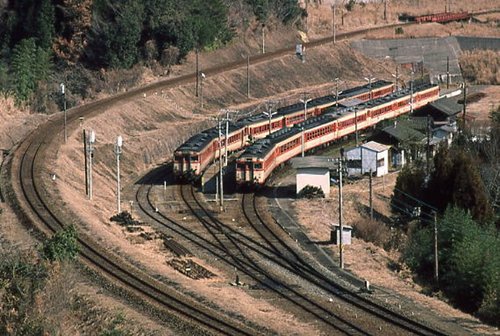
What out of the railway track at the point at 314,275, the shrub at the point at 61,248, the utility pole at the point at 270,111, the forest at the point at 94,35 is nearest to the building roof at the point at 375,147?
the railway track at the point at 314,275

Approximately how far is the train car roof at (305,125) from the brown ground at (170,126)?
534 centimetres

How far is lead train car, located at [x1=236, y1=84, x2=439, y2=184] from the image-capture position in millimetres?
44031

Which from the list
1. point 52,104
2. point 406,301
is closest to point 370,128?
point 52,104

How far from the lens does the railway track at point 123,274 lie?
25516mm

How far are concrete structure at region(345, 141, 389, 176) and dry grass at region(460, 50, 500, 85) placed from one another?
35.3 m

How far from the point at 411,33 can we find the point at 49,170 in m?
57.9

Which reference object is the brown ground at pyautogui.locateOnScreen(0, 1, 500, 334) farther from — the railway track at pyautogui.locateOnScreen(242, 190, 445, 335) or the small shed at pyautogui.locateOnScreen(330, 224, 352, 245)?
the railway track at pyautogui.locateOnScreen(242, 190, 445, 335)

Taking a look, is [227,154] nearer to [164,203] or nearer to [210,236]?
[164,203]

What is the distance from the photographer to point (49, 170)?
41.7 metres

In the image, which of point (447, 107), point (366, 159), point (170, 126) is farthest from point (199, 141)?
point (447, 107)

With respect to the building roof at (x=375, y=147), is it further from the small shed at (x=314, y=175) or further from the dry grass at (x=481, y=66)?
the dry grass at (x=481, y=66)

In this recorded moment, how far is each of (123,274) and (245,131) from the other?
945 inches

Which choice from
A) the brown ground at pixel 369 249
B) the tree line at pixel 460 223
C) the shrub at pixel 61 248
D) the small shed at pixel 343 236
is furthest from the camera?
the small shed at pixel 343 236

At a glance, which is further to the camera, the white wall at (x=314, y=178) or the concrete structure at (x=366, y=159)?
the concrete structure at (x=366, y=159)
